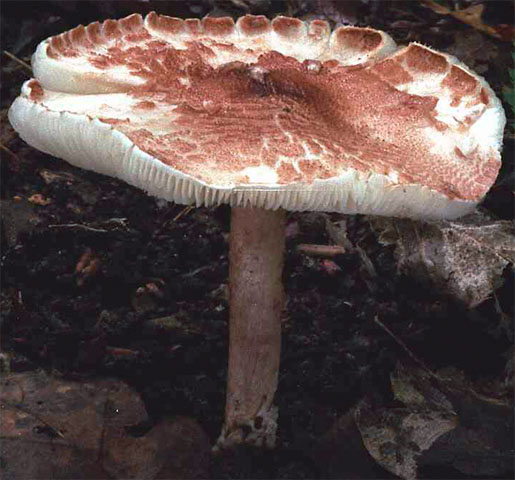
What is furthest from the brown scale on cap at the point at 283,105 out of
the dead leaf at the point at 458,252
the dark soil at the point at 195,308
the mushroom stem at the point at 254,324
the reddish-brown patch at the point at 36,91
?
the dark soil at the point at 195,308

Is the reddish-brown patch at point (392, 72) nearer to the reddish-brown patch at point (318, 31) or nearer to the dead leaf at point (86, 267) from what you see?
the reddish-brown patch at point (318, 31)

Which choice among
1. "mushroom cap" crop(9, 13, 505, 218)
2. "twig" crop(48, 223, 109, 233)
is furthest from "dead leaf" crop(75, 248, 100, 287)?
"mushroom cap" crop(9, 13, 505, 218)

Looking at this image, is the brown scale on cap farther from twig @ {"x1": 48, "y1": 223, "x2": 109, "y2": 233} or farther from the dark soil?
twig @ {"x1": 48, "y1": 223, "x2": 109, "y2": 233}

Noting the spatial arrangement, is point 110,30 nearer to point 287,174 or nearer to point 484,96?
point 287,174

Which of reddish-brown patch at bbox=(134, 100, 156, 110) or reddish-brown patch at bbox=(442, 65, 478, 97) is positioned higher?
reddish-brown patch at bbox=(442, 65, 478, 97)

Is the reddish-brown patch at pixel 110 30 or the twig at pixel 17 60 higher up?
the reddish-brown patch at pixel 110 30

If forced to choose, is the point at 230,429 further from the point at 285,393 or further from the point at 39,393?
the point at 39,393
